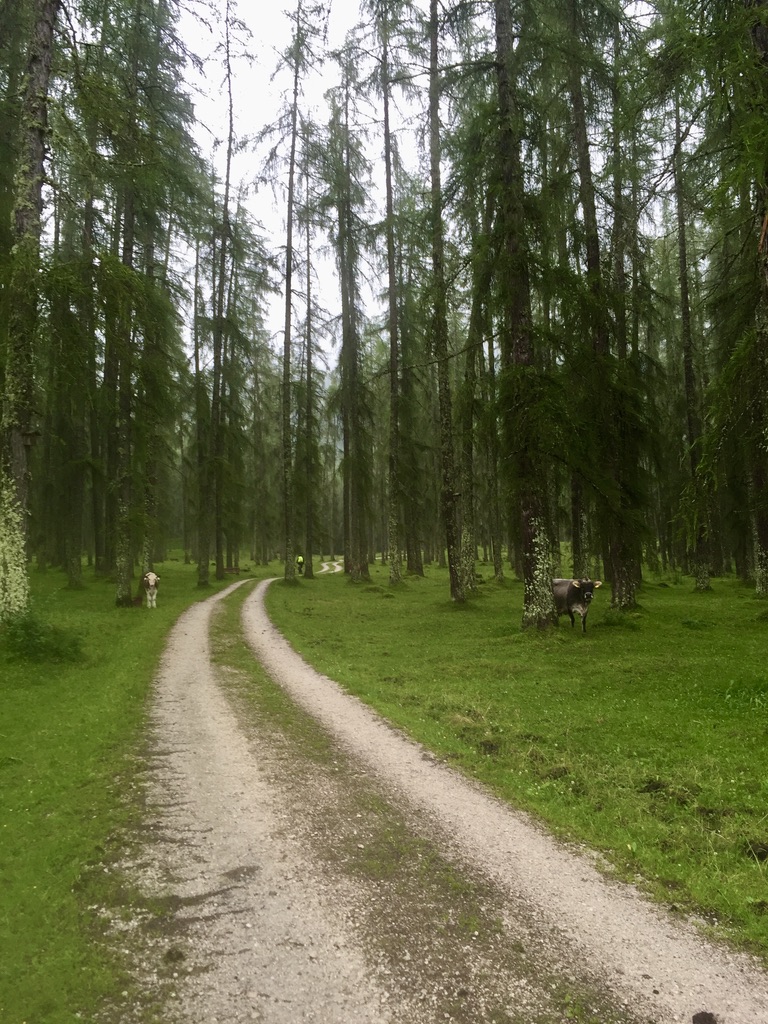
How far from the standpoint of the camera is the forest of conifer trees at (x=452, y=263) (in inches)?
384

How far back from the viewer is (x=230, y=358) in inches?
1243

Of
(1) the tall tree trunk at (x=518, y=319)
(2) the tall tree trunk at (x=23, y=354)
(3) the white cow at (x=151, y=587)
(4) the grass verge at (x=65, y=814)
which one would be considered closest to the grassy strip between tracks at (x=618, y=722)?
(1) the tall tree trunk at (x=518, y=319)

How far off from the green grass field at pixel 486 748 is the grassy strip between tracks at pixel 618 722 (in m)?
0.03

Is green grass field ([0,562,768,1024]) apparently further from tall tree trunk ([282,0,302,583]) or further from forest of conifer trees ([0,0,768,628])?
tall tree trunk ([282,0,302,583])

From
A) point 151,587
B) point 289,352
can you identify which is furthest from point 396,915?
point 289,352

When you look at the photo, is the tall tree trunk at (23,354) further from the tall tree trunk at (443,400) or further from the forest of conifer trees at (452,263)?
the tall tree trunk at (443,400)

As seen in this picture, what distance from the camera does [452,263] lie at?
59.0 ft

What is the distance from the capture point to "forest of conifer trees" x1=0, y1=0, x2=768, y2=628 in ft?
32.0

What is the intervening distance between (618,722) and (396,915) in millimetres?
5069

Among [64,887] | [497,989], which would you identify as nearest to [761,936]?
[497,989]

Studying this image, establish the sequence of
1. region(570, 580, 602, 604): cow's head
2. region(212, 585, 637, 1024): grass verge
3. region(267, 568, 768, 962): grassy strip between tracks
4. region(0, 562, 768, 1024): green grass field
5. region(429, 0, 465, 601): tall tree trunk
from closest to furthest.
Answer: region(212, 585, 637, 1024): grass verge, region(0, 562, 768, 1024): green grass field, region(267, 568, 768, 962): grassy strip between tracks, region(570, 580, 602, 604): cow's head, region(429, 0, 465, 601): tall tree trunk

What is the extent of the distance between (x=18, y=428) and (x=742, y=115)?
1339cm

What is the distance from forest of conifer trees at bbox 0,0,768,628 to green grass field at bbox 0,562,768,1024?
7.72 feet

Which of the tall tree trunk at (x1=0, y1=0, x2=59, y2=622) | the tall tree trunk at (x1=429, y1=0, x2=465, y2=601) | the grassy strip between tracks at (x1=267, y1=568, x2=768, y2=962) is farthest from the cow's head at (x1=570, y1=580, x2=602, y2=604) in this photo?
the tall tree trunk at (x1=0, y1=0, x2=59, y2=622)
